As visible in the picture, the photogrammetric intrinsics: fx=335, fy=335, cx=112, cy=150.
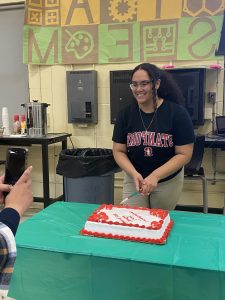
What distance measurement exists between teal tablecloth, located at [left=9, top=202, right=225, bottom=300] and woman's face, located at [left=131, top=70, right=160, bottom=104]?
2.76 ft

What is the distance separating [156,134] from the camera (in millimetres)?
2016

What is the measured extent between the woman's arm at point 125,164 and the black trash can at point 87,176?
→ 28.7 inches

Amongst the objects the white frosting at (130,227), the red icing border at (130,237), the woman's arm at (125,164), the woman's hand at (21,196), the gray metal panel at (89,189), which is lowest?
the gray metal panel at (89,189)

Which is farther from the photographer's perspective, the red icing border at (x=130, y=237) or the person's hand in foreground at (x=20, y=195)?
the red icing border at (x=130, y=237)

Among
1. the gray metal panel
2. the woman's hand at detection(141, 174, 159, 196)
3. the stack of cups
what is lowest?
the gray metal panel

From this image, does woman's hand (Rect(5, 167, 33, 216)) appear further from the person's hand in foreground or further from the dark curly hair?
the dark curly hair

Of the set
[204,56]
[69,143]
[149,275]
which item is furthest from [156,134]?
[69,143]

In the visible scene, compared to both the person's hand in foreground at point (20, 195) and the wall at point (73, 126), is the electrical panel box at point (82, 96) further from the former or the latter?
the person's hand in foreground at point (20, 195)

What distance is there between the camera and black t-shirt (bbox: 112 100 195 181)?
2012 mm

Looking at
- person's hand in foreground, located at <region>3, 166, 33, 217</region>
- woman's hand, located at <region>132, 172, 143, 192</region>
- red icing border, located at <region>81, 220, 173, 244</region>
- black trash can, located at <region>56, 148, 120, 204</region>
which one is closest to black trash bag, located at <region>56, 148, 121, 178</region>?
black trash can, located at <region>56, 148, 120, 204</region>

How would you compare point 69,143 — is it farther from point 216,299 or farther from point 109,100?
point 216,299

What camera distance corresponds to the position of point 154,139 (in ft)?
6.62

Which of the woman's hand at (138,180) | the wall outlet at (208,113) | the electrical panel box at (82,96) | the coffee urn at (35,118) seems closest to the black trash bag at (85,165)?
the coffee urn at (35,118)

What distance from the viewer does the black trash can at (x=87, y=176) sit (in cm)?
288
